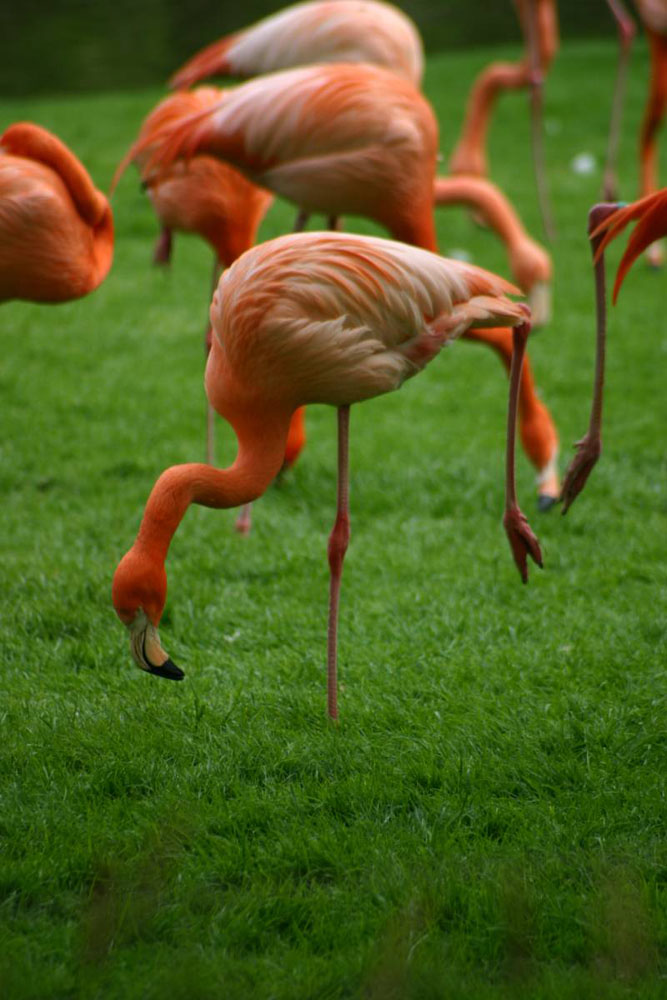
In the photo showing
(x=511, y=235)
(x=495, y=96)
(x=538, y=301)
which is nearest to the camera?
(x=511, y=235)

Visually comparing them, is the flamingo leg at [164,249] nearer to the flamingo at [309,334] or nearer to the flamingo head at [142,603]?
the flamingo at [309,334]

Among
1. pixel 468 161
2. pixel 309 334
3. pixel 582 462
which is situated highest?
pixel 309 334

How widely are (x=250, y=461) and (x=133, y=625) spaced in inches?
20.4

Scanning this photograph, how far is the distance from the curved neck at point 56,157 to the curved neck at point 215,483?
3.62ft

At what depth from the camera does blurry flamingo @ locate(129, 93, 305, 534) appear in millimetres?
4129

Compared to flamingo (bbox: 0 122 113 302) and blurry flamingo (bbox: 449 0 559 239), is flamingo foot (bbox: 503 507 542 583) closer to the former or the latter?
flamingo (bbox: 0 122 113 302)

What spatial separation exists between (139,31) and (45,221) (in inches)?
494

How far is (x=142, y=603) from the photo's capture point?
258 cm

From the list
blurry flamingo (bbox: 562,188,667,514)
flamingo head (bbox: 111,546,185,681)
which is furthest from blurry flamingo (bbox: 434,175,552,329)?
flamingo head (bbox: 111,546,185,681)

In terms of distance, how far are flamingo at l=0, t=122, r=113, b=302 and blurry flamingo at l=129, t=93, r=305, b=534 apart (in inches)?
19.6

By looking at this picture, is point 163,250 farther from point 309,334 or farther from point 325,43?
point 309,334

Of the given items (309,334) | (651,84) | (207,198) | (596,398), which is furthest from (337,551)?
(651,84)

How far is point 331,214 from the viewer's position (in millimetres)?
3990

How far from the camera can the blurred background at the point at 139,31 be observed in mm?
12539
